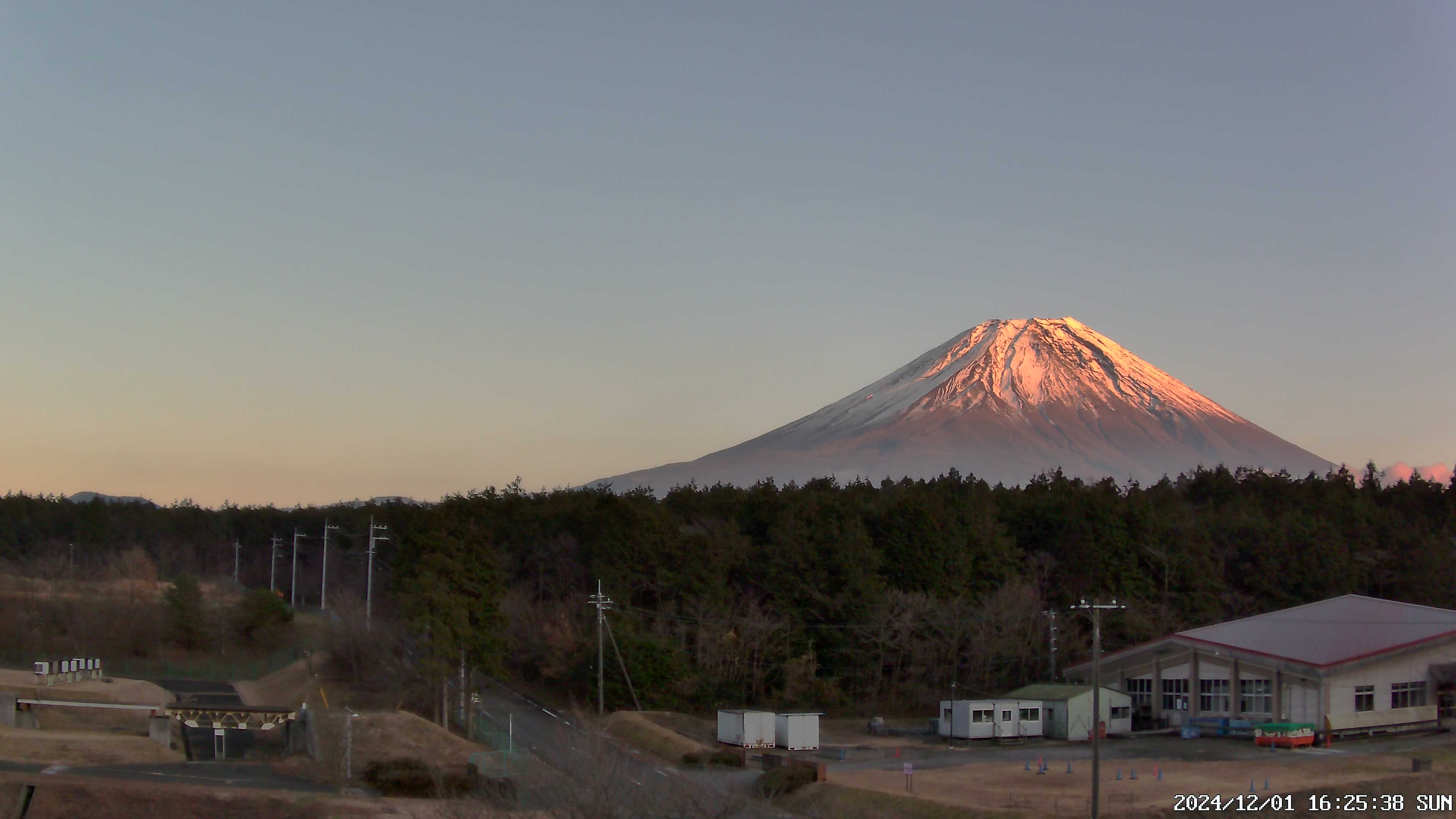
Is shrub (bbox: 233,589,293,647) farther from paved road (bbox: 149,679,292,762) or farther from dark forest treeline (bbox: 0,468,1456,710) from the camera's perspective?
paved road (bbox: 149,679,292,762)

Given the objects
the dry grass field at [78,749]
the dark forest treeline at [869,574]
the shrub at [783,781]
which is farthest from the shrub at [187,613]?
the shrub at [783,781]

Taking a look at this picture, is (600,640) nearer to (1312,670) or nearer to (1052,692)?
(1052,692)

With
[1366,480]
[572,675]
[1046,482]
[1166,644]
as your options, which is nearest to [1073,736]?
[1166,644]

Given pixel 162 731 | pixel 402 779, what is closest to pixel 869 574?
pixel 402 779

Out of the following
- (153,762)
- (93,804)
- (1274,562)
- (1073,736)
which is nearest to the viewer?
(93,804)

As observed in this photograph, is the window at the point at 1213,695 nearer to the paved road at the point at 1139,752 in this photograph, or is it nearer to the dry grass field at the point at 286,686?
the paved road at the point at 1139,752

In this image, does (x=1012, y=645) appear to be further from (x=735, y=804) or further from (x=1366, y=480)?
(x=1366, y=480)

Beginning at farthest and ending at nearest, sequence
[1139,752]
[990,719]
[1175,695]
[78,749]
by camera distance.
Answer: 1. [1175,695]
2. [990,719]
3. [1139,752]
4. [78,749]
